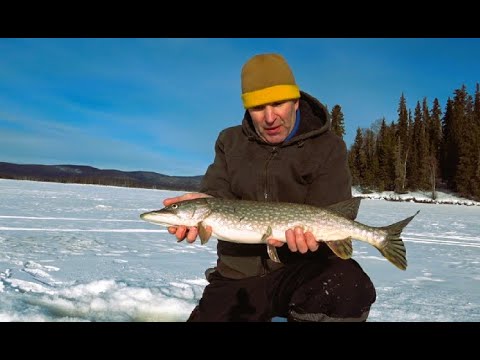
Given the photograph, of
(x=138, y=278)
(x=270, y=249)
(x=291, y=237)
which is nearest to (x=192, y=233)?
(x=270, y=249)

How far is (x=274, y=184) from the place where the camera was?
371cm

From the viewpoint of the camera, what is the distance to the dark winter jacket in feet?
12.0

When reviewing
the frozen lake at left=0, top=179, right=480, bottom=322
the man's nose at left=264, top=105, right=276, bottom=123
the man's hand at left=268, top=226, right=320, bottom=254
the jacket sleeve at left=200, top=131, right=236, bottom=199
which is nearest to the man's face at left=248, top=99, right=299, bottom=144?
the man's nose at left=264, top=105, right=276, bottom=123

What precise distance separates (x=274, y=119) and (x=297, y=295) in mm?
1499

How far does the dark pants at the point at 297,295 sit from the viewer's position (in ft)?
10.2

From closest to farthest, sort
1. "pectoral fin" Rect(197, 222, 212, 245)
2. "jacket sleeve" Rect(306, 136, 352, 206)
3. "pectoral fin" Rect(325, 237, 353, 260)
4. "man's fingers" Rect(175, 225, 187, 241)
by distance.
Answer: "pectoral fin" Rect(325, 237, 353, 260)
"pectoral fin" Rect(197, 222, 212, 245)
"man's fingers" Rect(175, 225, 187, 241)
"jacket sleeve" Rect(306, 136, 352, 206)

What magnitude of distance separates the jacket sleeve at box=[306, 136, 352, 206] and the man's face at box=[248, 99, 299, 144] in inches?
17.5

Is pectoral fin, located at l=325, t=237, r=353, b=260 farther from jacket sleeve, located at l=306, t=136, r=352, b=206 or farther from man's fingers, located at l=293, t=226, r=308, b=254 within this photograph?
jacket sleeve, located at l=306, t=136, r=352, b=206

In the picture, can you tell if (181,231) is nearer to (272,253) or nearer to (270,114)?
(272,253)

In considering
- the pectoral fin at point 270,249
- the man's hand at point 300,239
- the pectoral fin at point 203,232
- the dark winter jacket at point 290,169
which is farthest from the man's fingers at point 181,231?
the man's hand at point 300,239
